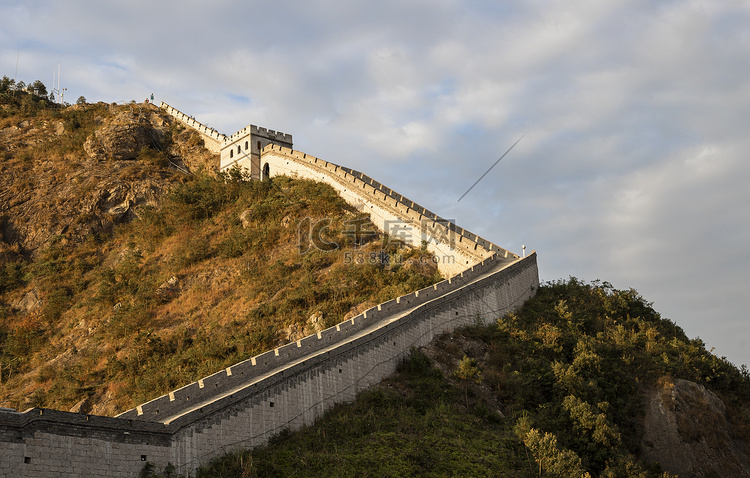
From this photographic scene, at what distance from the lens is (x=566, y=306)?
1451 inches

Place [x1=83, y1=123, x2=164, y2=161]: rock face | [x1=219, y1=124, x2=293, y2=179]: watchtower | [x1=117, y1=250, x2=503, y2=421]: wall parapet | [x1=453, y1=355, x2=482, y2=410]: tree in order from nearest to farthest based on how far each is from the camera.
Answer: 1. [x1=117, y1=250, x2=503, y2=421]: wall parapet
2. [x1=453, y1=355, x2=482, y2=410]: tree
3. [x1=219, y1=124, x2=293, y2=179]: watchtower
4. [x1=83, y1=123, x2=164, y2=161]: rock face

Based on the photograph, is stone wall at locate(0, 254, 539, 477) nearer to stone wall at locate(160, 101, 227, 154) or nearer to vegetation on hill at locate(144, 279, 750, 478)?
vegetation on hill at locate(144, 279, 750, 478)

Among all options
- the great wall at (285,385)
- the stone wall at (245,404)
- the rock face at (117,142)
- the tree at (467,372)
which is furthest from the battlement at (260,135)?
the tree at (467,372)

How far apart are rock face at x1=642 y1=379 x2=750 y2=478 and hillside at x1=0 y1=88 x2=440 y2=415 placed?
13073mm

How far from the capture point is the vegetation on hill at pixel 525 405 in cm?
2280

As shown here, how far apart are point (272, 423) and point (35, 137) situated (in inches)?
1888

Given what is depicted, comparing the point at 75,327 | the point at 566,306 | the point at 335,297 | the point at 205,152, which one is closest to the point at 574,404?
the point at 566,306

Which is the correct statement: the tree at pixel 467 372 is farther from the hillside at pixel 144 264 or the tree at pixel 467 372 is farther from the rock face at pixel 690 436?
the hillside at pixel 144 264

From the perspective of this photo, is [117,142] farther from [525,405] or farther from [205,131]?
[525,405]

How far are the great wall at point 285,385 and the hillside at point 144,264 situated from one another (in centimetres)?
304

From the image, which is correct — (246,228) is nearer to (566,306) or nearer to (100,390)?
(100,390)

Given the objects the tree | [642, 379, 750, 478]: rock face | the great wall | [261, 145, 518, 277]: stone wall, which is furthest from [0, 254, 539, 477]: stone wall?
[642, 379, 750, 478]: rock face

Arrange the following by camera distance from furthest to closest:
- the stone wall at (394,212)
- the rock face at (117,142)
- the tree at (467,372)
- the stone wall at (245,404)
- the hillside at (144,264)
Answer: the rock face at (117,142) < the stone wall at (394,212) < the hillside at (144,264) < the tree at (467,372) < the stone wall at (245,404)

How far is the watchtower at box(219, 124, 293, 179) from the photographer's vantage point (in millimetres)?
55812
